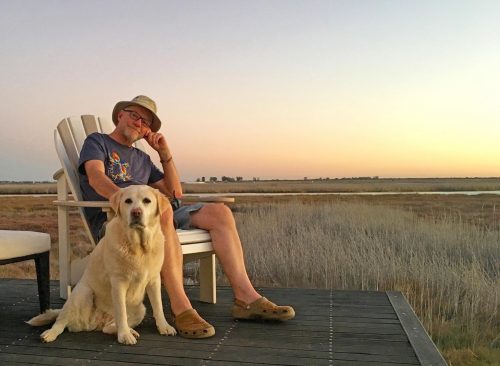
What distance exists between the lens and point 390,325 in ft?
8.60

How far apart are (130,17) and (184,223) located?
5199mm

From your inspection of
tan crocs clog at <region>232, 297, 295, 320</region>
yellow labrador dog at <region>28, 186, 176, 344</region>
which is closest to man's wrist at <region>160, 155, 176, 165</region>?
yellow labrador dog at <region>28, 186, 176, 344</region>

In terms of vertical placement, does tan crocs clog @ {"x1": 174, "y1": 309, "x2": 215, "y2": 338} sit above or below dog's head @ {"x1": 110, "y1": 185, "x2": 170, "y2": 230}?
below

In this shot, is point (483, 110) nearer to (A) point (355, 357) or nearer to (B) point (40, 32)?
(B) point (40, 32)

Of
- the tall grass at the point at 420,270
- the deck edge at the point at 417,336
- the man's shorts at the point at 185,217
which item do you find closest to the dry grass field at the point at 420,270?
the tall grass at the point at 420,270

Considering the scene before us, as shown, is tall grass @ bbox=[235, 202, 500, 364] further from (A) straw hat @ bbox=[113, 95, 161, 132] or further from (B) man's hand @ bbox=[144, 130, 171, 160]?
(A) straw hat @ bbox=[113, 95, 161, 132]

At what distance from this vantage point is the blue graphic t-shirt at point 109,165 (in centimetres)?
293

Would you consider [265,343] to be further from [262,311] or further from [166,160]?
[166,160]

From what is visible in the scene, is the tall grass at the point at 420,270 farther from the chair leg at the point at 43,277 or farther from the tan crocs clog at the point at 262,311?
the chair leg at the point at 43,277

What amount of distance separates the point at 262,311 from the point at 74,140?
1876 mm

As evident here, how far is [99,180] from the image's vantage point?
9.01 feet

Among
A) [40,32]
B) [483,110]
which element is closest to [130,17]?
[40,32]

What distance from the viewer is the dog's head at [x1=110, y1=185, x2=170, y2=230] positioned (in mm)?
2217

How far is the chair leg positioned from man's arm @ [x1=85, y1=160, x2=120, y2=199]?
1.86 ft
